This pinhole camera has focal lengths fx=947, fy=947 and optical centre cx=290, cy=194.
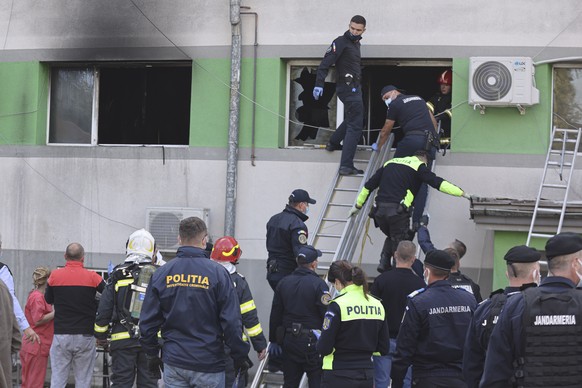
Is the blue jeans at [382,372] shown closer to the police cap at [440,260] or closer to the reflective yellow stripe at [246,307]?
the reflective yellow stripe at [246,307]

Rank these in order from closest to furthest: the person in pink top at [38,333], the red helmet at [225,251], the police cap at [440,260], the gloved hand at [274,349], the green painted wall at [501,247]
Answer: the police cap at [440,260] → the red helmet at [225,251] → the gloved hand at [274,349] → the green painted wall at [501,247] → the person in pink top at [38,333]

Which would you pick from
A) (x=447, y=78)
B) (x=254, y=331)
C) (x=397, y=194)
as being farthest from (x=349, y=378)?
(x=447, y=78)

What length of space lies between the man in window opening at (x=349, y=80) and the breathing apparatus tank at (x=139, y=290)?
3566 millimetres

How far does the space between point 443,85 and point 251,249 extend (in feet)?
11.9

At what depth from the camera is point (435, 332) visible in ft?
27.2

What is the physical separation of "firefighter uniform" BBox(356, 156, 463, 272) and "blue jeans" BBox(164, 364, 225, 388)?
394cm

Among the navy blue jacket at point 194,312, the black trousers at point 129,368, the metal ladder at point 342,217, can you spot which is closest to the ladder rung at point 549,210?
the metal ladder at point 342,217

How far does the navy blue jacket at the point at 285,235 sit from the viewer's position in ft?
37.6

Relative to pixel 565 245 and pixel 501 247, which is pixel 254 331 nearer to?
pixel 565 245

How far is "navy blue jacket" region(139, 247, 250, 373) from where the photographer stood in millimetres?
8180

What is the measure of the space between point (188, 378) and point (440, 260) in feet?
7.99

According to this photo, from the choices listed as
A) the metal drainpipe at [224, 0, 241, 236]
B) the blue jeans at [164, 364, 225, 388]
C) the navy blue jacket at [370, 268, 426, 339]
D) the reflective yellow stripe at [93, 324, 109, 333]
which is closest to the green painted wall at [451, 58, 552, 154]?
the metal drainpipe at [224, 0, 241, 236]

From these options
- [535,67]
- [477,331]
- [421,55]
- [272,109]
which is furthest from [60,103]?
[477,331]

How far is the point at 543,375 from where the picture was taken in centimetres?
621
